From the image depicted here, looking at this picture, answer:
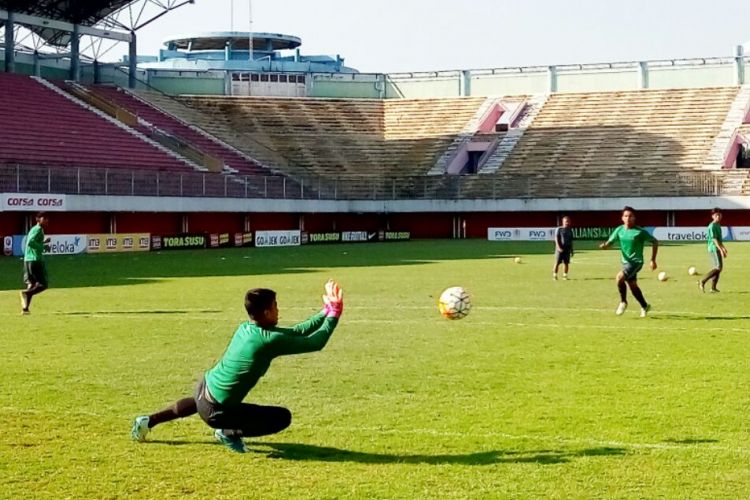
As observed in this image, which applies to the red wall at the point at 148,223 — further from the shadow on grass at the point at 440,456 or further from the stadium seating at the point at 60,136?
the shadow on grass at the point at 440,456

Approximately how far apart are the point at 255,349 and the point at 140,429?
1.60 meters

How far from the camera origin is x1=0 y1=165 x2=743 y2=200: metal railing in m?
52.5

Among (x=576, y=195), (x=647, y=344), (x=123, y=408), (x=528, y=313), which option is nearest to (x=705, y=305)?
(x=528, y=313)

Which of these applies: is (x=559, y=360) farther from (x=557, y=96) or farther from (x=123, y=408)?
(x=557, y=96)

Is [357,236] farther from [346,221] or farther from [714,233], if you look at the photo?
[714,233]

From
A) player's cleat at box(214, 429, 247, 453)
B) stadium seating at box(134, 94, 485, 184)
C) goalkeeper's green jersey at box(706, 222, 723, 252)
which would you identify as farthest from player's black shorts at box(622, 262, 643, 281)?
stadium seating at box(134, 94, 485, 184)

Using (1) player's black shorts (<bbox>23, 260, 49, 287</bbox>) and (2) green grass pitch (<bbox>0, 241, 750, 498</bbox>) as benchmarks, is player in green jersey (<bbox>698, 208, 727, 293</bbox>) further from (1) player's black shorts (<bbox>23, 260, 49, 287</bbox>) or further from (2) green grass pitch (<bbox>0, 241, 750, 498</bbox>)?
(1) player's black shorts (<bbox>23, 260, 49, 287</bbox>)

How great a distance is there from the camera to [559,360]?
15.8 metres

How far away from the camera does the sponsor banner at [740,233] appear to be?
64062 mm

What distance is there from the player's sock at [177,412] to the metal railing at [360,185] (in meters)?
41.2

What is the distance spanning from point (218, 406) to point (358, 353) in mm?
7194

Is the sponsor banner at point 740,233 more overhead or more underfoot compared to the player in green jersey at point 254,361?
more overhead

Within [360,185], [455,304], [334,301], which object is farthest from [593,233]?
[334,301]

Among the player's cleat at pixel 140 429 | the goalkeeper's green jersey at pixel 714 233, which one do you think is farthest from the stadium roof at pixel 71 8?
the player's cleat at pixel 140 429
